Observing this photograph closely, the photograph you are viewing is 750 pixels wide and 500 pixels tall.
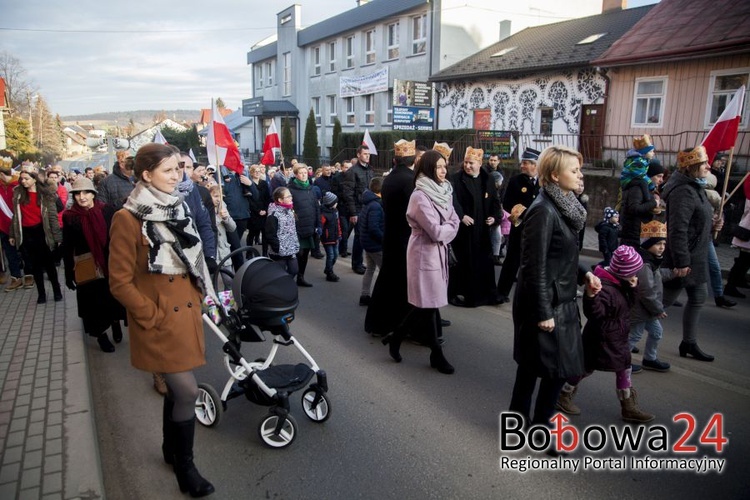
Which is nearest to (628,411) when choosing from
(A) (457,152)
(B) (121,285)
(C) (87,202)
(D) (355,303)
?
(B) (121,285)

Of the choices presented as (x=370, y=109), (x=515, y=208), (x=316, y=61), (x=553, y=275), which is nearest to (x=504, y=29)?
(x=370, y=109)

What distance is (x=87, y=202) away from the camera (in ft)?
18.7

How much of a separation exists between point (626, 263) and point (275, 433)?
9.14ft

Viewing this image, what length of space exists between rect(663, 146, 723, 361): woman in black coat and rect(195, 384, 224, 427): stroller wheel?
14.0ft

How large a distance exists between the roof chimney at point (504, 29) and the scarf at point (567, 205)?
26.6 m

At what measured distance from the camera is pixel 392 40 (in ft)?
98.2

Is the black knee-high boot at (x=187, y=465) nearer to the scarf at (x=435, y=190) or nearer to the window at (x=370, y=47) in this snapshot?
the scarf at (x=435, y=190)

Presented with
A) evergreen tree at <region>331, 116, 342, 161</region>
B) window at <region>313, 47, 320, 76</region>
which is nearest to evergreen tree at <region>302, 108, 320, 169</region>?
evergreen tree at <region>331, 116, 342, 161</region>

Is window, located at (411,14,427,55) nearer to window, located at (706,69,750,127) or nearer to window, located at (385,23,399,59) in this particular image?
window, located at (385,23,399,59)

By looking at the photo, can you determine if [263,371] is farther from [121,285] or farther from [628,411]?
[628,411]

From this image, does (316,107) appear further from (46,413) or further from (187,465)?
(187,465)

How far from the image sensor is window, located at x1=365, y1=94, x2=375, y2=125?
3141 centimetres

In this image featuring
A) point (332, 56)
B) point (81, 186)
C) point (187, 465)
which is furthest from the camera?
point (332, 56)

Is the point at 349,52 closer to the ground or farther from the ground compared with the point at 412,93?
farther from the ground
